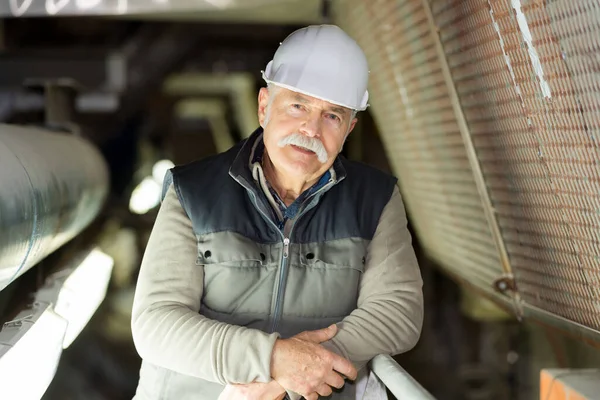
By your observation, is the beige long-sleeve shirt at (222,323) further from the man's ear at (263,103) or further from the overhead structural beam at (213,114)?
the overhead structural beam at (213,114)

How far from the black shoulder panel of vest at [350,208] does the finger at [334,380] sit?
1.22ft

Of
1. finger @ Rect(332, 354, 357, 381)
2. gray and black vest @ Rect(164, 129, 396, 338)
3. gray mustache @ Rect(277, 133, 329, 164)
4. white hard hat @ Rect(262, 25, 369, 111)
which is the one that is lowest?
finger @ Rect(332, 354, 357, 381)

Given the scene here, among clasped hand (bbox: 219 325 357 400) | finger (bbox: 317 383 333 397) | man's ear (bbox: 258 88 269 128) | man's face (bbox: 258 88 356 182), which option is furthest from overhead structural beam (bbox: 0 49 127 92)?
finger (bbox: 317 383 333 397)

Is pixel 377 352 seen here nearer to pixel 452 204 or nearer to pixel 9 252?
pixel 9 252

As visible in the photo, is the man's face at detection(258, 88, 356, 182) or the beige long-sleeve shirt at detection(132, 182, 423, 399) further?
the man's face at detection(258, 88, 356, 182)

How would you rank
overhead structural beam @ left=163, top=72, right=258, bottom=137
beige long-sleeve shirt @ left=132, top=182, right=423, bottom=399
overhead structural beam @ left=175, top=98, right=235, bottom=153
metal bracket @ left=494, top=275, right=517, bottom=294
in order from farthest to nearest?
overhead structural beam @ left=175, top=98, right=235, bottom=153, overhead structural beam @ left=163, top=72, right=258, bottom=137, metal bracket @ left=494, top=275, right=517, bottom=294, beige long-sleeve shirt @ left=132, top=182, right=423, bottom=399

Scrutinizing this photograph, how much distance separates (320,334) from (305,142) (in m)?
0.52

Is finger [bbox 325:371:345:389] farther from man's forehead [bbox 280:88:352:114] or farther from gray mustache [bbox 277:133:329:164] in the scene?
man's forehead [bbox 280:88:352:114]

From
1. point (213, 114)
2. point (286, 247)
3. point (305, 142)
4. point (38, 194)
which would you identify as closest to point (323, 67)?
point (305, 142)

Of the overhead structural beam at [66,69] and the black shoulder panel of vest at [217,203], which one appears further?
A: the overhead structural beam at [66,69]

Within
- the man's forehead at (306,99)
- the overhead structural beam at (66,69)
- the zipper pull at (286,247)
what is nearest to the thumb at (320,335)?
the zipper pull at (286,247)

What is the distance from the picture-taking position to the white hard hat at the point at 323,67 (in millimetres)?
1978

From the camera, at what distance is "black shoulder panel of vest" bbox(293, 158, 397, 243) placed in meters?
2.00

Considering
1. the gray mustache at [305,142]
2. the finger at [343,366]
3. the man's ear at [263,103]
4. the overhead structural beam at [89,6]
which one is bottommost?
the finger at [343,366]
